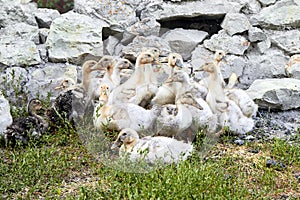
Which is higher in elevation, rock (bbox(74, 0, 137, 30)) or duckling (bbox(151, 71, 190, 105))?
rock (bbox(74, 0, 137, 30))

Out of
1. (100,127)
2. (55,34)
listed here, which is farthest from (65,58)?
(100,127)

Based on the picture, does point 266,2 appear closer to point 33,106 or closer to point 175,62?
point 175,62

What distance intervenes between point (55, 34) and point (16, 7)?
602 millimetres

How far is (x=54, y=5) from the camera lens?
782 centimetres

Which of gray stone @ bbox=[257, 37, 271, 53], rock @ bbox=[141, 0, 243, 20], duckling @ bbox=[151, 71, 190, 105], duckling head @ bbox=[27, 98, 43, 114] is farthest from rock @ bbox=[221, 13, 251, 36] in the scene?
duckling head @ bbox=[27, 98, 43, 114]

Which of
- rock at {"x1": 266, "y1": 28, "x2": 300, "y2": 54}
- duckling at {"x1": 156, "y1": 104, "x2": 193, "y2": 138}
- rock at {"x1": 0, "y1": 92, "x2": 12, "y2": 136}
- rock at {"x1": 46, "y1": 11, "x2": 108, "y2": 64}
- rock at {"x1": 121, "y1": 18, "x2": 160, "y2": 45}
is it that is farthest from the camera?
rock at {"x1": 266, "y1": 28, "x2": 300, "y2": 54}

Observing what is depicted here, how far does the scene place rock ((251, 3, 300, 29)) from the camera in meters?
7.54

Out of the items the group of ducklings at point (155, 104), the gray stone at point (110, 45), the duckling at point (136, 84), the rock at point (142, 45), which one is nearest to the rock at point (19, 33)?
the gray stone at point (110, 45)

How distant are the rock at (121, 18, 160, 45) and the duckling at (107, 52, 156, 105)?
116 centimetres

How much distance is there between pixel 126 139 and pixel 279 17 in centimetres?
343

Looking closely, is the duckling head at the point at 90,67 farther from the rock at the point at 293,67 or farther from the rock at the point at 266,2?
the rock at the point at 266,2

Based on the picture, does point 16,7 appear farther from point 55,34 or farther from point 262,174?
point 262,174

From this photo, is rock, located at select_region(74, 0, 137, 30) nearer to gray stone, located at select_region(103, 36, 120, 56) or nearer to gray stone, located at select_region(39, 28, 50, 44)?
gray stone, located at select_region(103, 36, 120, 56)

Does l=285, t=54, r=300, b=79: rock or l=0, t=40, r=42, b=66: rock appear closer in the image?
l=0, t=40, r=42, b=66: rock
